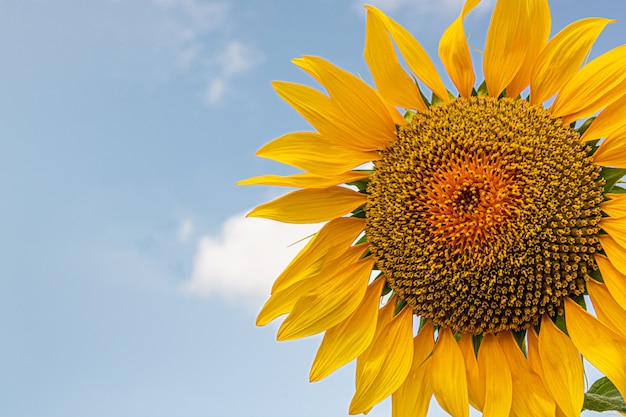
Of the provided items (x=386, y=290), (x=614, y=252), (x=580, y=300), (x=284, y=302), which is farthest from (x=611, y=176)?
(x=284, y=302)

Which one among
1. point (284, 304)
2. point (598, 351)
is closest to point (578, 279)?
point (598, 351)

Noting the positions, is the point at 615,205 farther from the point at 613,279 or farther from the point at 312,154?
the point at 312,154

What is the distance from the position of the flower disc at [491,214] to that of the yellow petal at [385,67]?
0.61 ft

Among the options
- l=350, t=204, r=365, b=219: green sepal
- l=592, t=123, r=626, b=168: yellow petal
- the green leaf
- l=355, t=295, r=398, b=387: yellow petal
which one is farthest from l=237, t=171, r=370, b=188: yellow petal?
the green leaf

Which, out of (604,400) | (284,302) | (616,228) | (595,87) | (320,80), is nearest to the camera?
(616,228)

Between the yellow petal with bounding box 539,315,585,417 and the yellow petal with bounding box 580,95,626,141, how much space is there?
96cm

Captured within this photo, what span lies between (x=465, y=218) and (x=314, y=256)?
2.85 ft

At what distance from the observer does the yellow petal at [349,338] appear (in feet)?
12.7

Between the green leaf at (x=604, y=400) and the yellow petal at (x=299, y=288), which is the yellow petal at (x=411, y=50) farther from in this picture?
the green leaf at (x=604, y=400)

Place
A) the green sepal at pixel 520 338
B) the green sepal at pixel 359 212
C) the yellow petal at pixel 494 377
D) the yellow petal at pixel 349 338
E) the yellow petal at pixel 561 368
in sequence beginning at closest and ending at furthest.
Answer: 1. the yellow petal at pixel 561 368
2. the yellow petal at pixel 494 377
3. the green sepal at pixel 520 338
4. the yellow petal at pixel 349 338
5. the green sepal at pixel 359 212

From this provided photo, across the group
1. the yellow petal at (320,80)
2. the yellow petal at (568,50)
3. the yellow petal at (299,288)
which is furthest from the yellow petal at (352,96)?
the yellow petal at (568,50)

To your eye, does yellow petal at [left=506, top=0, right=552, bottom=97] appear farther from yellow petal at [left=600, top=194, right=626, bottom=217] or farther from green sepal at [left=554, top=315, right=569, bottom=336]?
green sepal at [left=554, top=315, right=569, bottom=336]

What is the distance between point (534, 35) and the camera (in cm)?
365

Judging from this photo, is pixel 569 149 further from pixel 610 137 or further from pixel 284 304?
pixel 284 304
